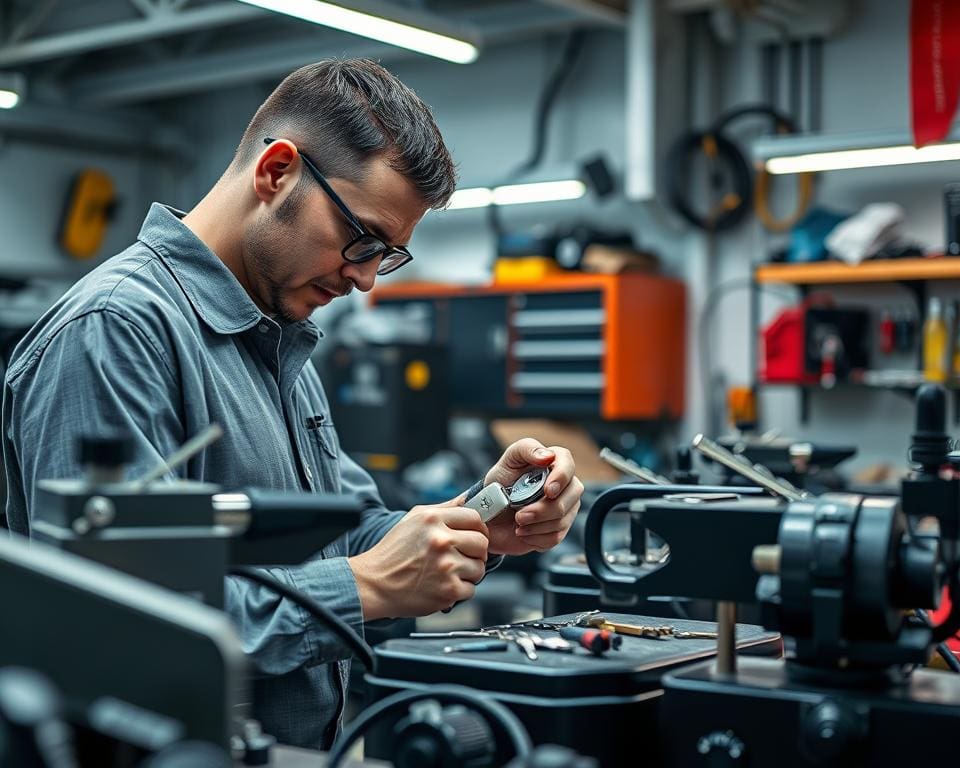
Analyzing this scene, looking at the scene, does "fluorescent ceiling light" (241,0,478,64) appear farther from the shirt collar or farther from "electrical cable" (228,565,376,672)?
"electrical cable" (228,565,376,672)

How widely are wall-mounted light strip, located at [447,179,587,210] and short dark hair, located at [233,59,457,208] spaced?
375cm

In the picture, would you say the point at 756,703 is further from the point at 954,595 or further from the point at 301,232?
the point at 301,232

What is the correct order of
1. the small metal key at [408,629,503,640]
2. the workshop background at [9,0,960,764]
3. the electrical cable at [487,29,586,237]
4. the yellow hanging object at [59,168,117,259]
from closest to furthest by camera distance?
the small metal key at [408,629,503,640] → the workshop background at [9,0,960,764] → the electrical cable at [487,29,586,237] → the yellow hanging object at [59,168,117,259]

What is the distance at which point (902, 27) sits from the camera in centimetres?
486

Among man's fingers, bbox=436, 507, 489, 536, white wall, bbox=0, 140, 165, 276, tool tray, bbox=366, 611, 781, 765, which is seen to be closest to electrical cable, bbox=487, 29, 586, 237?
white wall, bbox=0, 140, 165, 276

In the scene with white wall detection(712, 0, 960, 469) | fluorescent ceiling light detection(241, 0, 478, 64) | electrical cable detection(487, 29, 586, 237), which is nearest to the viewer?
fluorescent ceiling light detection(241, 0, 478, 64)

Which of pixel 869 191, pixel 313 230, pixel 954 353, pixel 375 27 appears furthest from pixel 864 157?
pixel 313 230

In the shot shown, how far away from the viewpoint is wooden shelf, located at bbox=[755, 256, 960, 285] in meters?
4.35

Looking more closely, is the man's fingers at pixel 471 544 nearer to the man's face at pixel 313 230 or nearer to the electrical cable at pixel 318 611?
the electrical cable at pixel 318 611

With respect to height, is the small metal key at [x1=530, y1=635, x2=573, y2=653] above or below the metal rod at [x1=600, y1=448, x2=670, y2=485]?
below

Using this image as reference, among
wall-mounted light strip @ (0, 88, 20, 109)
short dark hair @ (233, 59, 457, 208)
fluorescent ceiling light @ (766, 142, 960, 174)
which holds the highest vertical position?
wall-mounted light strip @ (0, 88, 20, 109)

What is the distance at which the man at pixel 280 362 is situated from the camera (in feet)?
4.03

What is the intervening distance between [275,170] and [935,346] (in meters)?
3.42

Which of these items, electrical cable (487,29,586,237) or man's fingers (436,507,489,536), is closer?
man's fingers (436,507,489,536)
